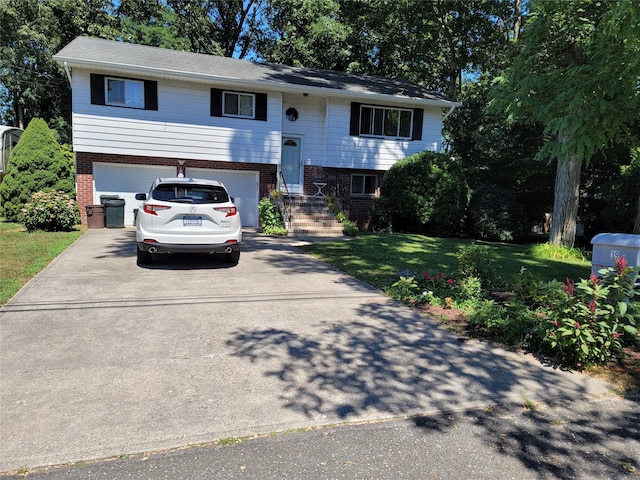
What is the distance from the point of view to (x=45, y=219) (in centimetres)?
1233

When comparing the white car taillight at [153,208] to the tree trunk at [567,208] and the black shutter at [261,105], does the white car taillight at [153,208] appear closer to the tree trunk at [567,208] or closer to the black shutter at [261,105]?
the black shutter at [261,105]

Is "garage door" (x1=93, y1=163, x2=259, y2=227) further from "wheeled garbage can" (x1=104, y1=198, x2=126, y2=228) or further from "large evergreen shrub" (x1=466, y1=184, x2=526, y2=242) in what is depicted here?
"large evergreen shrub" (x1=466, y1=184, x2=526, y2=242)

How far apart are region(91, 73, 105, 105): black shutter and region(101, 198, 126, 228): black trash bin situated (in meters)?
3.54

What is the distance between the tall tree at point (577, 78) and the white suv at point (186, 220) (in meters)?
5.85

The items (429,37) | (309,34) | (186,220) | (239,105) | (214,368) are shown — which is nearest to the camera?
(214,368)

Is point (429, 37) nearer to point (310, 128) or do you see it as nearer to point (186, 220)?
point (310, 128)

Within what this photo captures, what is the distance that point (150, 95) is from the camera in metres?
15.7

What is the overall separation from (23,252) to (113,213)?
5714mm

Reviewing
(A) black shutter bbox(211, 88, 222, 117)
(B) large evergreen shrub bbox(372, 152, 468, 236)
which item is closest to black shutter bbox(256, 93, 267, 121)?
(A) black shutter bbox(211, 88, 222, 117)

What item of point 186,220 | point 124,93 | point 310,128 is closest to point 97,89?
point 124,93

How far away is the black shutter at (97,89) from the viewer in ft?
49.5

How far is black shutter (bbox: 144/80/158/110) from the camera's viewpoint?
618 inches

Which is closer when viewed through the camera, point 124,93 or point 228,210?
point 228,210

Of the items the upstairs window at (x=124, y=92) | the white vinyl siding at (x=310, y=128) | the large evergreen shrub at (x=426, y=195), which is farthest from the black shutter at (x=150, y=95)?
the large evergreen shrub at (x=426, y=195)
